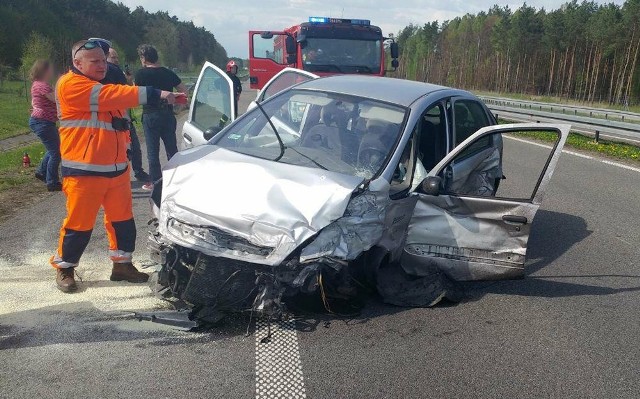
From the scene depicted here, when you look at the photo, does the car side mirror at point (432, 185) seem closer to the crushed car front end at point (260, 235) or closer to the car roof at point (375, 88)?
the crushed car front end at point (260, 235)

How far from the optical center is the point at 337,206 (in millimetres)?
3721

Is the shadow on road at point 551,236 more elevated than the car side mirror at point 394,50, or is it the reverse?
the car side mirror at point 394,50

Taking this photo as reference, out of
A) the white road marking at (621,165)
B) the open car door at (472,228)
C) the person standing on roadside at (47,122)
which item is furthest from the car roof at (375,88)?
the white road marking at (621,165)

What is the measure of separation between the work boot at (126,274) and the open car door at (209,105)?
5.62 ft

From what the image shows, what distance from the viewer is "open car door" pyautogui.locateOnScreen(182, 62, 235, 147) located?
6066mm

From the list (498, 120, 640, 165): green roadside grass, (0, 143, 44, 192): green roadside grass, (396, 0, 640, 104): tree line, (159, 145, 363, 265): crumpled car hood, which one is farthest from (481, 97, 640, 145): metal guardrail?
(396, 0, 640, 104): tree line

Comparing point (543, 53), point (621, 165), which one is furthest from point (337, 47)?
point (543, 53)

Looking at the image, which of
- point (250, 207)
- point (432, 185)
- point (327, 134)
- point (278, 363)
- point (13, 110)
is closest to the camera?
point (278, 363)

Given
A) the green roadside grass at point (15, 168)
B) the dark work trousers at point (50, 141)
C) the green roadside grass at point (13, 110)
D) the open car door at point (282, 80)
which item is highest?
the open car door at point (282, 80)

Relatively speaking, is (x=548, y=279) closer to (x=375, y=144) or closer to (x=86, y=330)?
(x=375, y=144)

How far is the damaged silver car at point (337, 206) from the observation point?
3705 millimetres

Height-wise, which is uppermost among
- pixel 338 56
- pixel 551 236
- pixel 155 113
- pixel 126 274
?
pixel 338 56

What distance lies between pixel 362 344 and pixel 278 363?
0.59m

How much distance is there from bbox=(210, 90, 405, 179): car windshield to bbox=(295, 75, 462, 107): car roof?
90 mm
